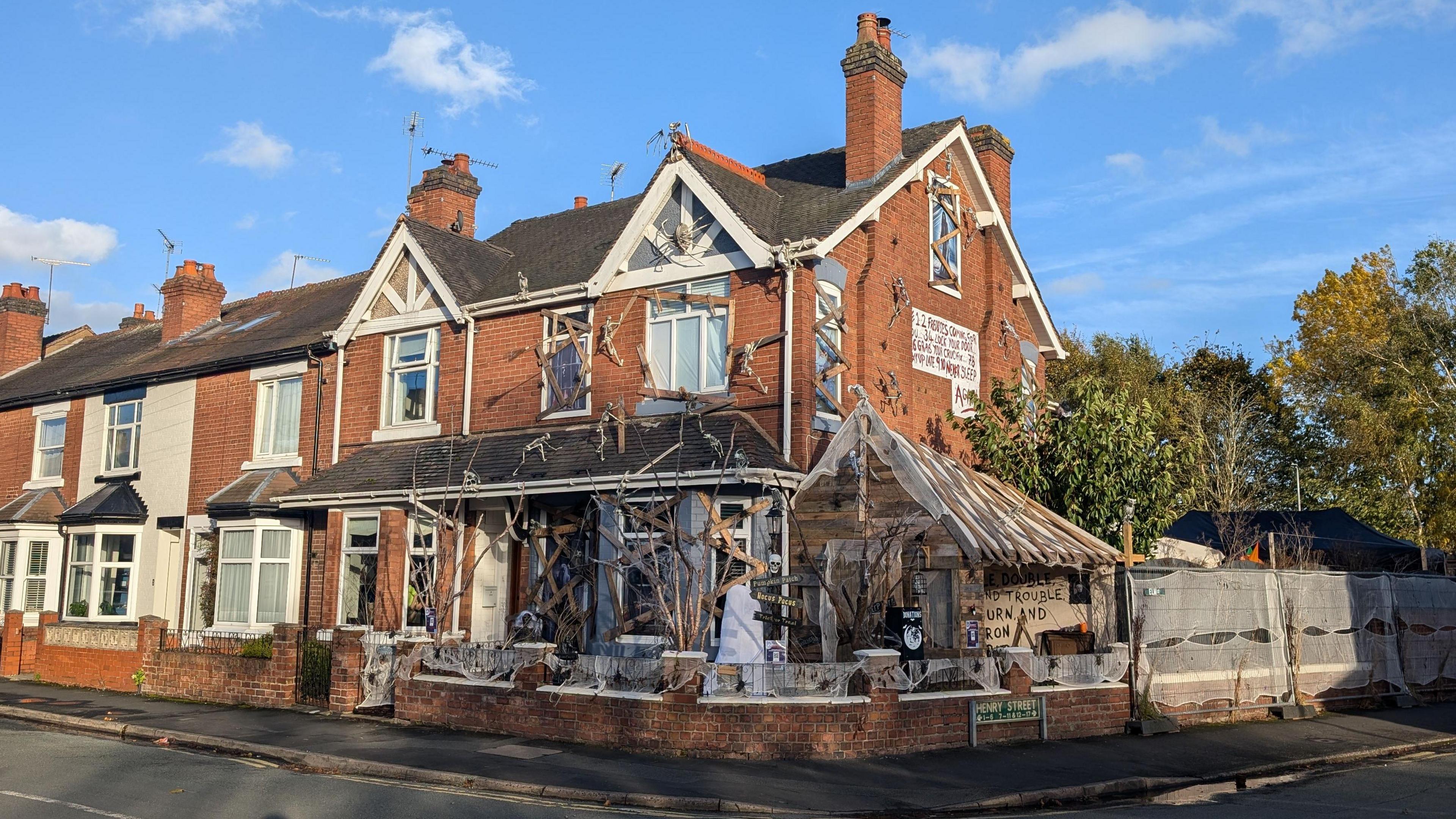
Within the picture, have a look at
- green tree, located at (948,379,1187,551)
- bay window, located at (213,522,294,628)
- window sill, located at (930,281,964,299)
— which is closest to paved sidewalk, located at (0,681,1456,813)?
green tree, located at (948,379,1187,551)

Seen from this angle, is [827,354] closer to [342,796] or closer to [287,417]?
[342,796]

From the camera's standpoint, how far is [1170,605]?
52.4 ft

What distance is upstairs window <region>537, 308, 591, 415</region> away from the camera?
64.2 ft

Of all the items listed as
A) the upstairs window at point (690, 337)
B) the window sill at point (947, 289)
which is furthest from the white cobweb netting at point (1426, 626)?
the upstairs window at point (690, 337)

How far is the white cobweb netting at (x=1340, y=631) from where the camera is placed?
17.6m

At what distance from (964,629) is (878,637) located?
176 cm

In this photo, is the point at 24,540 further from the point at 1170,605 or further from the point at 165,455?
the point at 1170,605

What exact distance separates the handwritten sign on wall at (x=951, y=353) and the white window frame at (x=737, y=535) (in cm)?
453

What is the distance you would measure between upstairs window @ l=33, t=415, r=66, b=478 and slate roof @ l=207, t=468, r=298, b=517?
22.2 feet

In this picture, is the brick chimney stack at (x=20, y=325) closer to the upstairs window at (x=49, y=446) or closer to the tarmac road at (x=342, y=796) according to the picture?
the upstairs window at (x=49, y=446)

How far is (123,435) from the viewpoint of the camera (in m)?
26.3

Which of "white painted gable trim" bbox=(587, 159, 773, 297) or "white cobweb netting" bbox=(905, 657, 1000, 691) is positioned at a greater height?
"white painted gable trim" bbox=(587, 159, 773, 297)

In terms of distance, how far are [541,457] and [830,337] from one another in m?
4.91

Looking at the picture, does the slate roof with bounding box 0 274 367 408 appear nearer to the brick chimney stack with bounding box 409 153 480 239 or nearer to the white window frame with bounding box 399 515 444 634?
the brick chimney stack with bounding box 409 153 480 239
